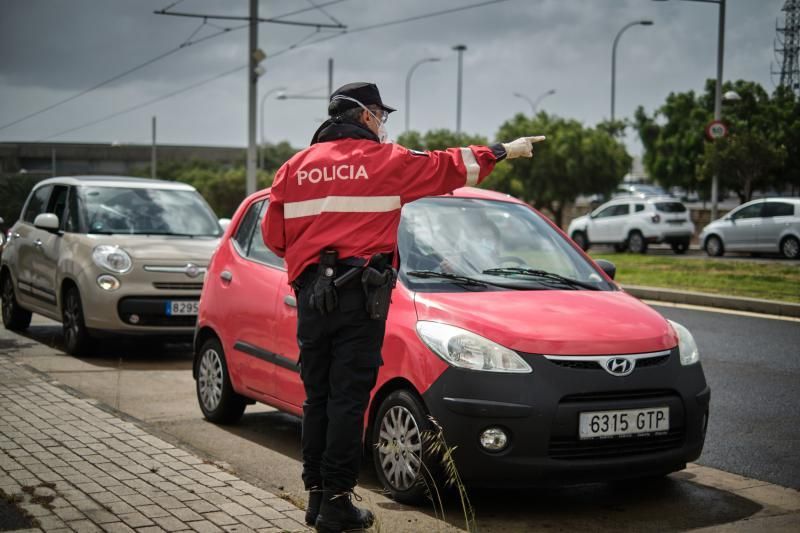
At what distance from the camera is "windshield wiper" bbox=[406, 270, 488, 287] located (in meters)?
5.58

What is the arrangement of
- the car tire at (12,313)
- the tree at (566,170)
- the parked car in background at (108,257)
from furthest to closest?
the tree at (566,170), the car tire at (12,313), the parked car in background at (108,257)

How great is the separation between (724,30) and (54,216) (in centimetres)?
2665

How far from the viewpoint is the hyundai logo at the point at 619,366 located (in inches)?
191

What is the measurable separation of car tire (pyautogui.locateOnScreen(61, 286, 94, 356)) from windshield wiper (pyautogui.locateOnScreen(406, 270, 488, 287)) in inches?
207

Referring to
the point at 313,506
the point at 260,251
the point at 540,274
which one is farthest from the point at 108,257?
the point at 313,506

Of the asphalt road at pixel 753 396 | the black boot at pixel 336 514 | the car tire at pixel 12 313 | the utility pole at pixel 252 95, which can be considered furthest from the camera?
the utility pole at pixel 252 95

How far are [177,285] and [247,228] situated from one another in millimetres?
3205

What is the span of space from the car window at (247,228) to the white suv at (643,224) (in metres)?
25.7

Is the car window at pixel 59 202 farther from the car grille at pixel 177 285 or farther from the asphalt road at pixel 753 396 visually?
the asphalt road at pixel 753 396

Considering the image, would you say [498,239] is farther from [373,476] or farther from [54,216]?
[54,216]

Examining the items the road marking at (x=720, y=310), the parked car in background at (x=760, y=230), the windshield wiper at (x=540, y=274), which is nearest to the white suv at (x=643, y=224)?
the parked car in background at (x=760, y=230)

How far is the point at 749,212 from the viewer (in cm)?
2747

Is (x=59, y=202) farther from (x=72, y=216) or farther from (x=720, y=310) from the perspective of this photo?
(x=720, y=310)

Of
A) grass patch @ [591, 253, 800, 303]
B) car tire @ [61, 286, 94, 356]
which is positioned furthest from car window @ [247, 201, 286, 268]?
grass patch @ [591, 253, 800, 303]
